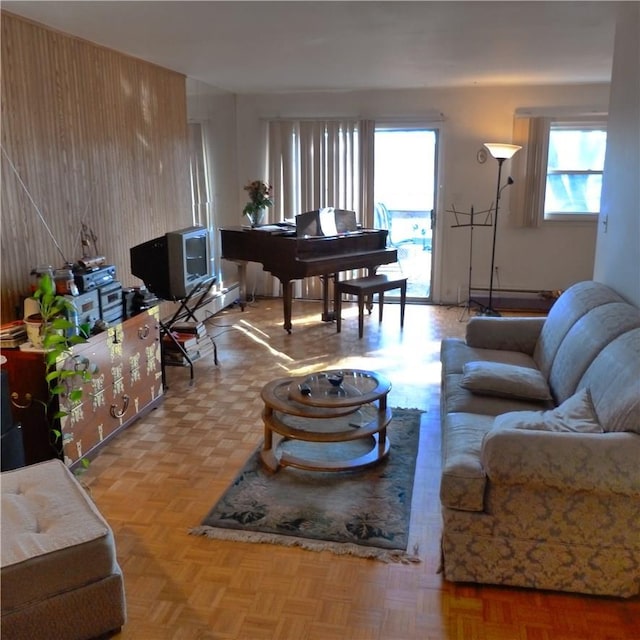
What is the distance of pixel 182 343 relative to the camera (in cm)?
491

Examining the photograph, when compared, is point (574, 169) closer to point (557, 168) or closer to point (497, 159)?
point (557, 168)

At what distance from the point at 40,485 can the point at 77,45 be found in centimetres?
300

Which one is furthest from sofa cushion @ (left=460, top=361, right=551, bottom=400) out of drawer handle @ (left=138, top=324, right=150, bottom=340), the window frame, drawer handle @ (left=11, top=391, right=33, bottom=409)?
the window frame

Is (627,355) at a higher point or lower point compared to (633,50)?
lower

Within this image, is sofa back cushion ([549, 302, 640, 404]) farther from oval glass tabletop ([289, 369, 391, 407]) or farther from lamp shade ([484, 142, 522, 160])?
lamp shade ([484, 142, 522, 160])

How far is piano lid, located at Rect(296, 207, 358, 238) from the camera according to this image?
5934mm

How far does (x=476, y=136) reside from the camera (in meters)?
6.99

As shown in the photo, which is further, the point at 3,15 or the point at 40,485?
the point at 3,15

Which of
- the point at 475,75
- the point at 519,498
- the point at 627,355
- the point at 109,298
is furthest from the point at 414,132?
the point at 519,498

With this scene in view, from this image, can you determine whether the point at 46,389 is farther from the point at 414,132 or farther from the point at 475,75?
the point at 414,132

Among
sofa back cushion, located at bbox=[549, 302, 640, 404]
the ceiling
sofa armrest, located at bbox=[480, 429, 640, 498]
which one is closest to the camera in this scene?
sofa armrest, located at bbox=[480, 429, 640, 498]

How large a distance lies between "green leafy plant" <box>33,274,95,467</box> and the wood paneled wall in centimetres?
49

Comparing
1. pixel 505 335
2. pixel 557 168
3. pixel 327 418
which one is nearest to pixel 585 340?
pixel 505 335

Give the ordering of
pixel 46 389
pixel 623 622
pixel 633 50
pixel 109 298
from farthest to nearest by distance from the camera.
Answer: pixel 109 298
pixel 633 50
pixel 46 389
pixel 623 622
